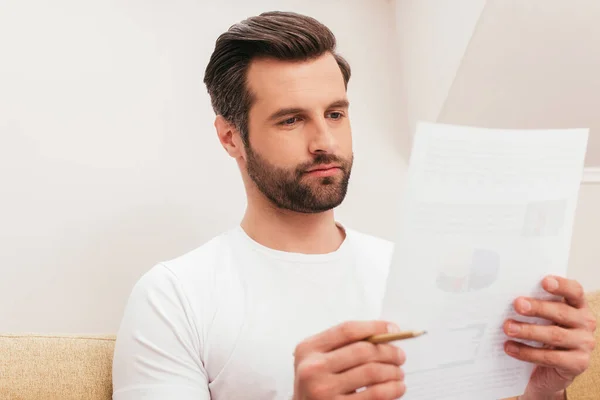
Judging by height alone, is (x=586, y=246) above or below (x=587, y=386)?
above

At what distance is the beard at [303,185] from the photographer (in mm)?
1157

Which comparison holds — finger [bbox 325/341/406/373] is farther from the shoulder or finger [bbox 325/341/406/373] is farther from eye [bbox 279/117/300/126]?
eye [bbox 279/117/300/126]

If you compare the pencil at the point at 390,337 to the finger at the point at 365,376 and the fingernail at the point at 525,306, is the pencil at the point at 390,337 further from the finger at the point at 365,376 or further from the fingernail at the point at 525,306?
the fingernail at the point at 525,306

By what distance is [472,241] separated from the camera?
78cm

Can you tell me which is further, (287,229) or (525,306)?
(287,229)

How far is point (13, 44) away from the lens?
4.42ft

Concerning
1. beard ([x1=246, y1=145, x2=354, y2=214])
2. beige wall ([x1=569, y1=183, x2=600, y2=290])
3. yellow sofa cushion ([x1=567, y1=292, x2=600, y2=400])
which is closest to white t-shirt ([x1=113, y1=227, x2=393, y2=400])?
beard ([x1=246, y1=145, x2=354, y2=214])

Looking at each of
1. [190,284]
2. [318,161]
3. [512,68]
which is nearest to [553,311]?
[318,161]

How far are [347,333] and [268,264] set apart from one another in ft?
1.62

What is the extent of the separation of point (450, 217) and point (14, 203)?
3.27 ft

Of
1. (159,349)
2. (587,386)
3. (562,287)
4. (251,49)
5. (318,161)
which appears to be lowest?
(587,386)

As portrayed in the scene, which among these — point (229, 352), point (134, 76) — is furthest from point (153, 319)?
point (134, 76)

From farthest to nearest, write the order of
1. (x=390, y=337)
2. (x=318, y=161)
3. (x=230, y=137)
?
(x=230, y=137) → (x=318, y=161) → (x=390, y=337)

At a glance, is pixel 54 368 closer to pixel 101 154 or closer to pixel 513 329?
pixel 101 154
